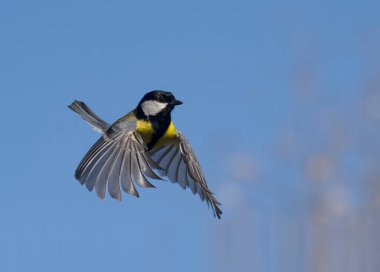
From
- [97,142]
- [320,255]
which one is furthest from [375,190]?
[97,142]

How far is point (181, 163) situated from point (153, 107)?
0.43 m

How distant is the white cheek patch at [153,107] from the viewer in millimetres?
2648

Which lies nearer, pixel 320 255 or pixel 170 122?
pixel 320 255

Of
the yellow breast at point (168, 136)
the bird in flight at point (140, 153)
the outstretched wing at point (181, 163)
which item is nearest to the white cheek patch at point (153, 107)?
the bird in flight at point (140, 153)

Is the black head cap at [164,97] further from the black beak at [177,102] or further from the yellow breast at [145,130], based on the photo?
the yellow breast at [145,130]

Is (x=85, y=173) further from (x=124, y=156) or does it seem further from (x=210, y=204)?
(x=210, y=204)

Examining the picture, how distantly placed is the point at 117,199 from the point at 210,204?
739 mm

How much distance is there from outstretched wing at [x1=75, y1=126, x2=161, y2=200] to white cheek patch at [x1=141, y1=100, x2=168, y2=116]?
221 millimetres

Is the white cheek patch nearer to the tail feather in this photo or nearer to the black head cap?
the black head cap

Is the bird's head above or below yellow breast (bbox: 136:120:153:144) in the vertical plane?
above

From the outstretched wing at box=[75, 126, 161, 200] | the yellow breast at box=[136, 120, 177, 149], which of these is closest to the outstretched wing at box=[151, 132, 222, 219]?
the yellow breast at box=[136, 120, 177, 149]

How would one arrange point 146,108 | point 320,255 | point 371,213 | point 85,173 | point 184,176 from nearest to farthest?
point 320,255, point 371,213, point 85,173, point 146,108, point 184,176

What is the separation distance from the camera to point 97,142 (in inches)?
96.0

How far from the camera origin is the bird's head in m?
2.65
